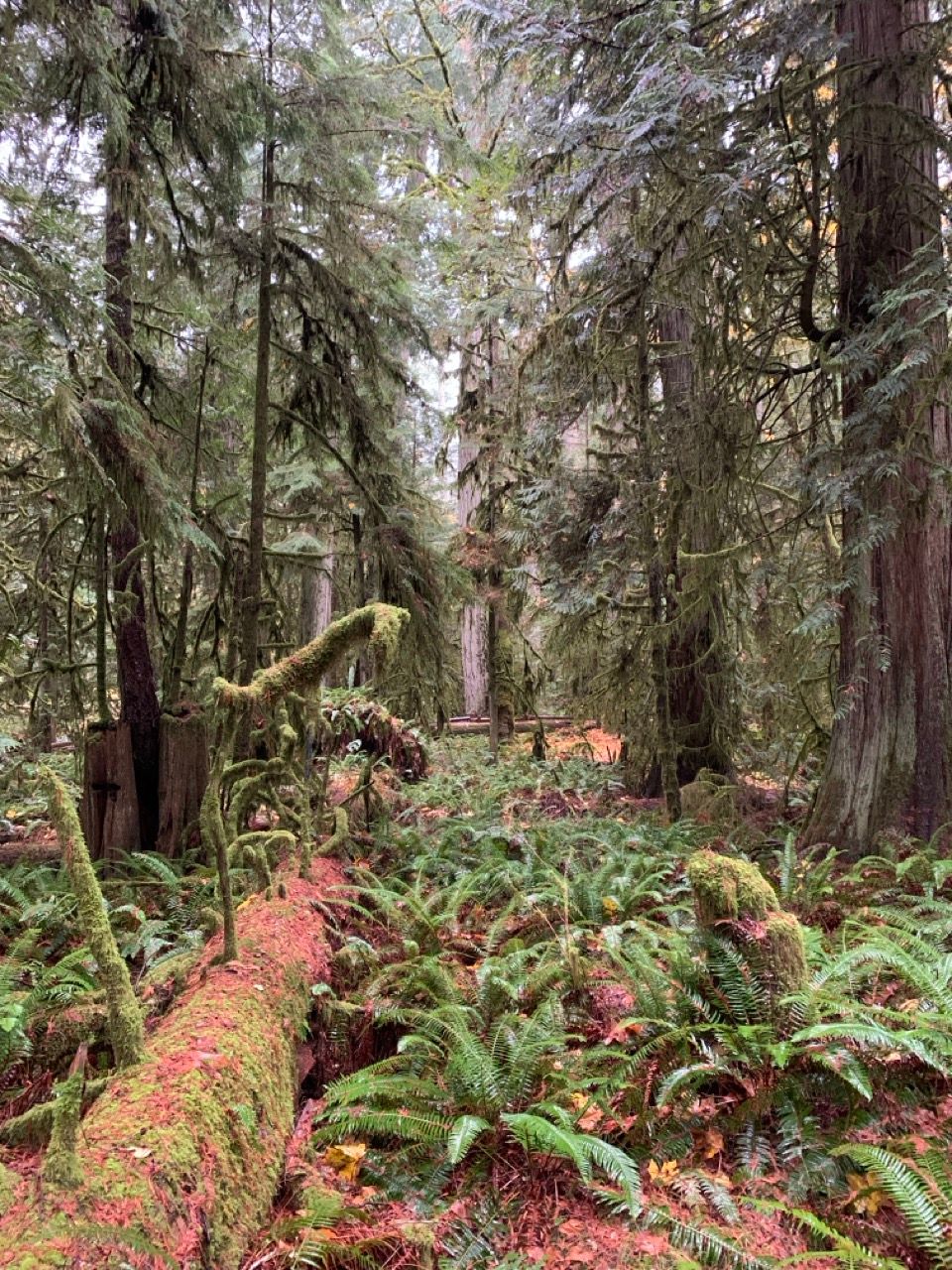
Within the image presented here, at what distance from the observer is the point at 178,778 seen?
6316 mm

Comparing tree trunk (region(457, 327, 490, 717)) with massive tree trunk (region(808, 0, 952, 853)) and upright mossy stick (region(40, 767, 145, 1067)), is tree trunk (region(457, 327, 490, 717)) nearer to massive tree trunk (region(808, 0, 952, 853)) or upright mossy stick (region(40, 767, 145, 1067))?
massive tree trunk (region(808, 0, 952, 853))

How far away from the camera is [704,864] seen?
10.3 feet

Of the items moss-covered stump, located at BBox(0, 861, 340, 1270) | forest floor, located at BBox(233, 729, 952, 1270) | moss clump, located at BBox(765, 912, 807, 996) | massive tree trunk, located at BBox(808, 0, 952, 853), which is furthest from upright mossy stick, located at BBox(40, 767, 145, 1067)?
massive tree trunk, located at BBox(808, 0, 952, 853)

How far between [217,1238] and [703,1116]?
1733mm

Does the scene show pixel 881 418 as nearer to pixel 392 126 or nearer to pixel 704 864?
pixel 704 864

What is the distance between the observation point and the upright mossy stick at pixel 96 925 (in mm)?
2182

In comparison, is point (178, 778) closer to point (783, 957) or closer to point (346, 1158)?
point (346, 1158)

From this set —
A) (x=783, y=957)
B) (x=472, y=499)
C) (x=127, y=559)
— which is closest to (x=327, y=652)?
(x=783, y=957)


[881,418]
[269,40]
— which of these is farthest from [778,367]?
[269,40]

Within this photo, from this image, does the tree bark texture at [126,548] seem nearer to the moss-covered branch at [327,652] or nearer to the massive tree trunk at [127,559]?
the massive tree trunk at [127,559]

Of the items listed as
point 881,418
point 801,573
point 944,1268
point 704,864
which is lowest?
point 944,1268

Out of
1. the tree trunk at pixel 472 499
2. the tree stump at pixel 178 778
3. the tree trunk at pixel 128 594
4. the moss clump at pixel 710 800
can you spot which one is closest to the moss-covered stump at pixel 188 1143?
the tree stump at pixel 178 778

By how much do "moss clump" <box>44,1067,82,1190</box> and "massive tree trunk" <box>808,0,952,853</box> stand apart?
502cm

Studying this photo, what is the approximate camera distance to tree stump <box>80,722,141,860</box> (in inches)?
240
